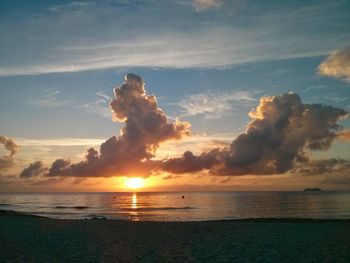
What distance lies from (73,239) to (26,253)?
488cm

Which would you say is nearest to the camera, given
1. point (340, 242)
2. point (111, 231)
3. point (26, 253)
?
point (26, 253)

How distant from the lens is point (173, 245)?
2102 centimetres

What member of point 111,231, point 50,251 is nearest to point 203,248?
point 50,251

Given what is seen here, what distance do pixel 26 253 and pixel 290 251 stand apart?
40.5 feet

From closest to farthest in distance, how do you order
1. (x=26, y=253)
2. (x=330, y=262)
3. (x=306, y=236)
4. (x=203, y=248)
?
(x=330, y=262) < (x=26, y=253) < (x=203, y=248) < (x=306, y=236)

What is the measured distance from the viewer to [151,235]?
25344 millimetres

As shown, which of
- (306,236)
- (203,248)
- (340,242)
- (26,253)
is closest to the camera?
(26,253)

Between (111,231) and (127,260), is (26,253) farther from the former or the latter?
(111,231)

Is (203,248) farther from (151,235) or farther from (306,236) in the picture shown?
(306,236)

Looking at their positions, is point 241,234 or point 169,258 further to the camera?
point 241,234

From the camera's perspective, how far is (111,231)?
27.5 meters

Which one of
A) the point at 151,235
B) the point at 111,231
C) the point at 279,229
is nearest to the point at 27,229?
the point at 111,231

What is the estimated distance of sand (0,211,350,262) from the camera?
17.3m

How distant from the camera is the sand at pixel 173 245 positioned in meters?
17.3
